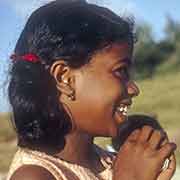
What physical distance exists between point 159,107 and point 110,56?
1096 inches

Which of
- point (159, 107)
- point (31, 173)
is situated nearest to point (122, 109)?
point (31, 173)

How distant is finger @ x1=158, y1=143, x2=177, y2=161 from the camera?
252 cm

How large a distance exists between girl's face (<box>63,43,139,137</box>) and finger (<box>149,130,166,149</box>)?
117 mm

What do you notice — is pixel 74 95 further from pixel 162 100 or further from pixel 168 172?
pixel 162 100

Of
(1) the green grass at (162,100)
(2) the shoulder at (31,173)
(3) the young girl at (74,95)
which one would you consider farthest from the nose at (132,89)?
(1) the green grass at (162,100)

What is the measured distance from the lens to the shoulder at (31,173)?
2357 millimetres

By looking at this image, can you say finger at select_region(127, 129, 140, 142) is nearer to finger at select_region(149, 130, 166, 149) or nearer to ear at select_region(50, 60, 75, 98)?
finger at select_region(149, 130, 166, 149)

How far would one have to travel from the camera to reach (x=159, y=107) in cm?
3025

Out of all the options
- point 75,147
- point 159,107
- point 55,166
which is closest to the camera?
point 55,166

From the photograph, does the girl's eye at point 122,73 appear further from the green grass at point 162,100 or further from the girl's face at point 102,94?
the green grass at point 162,100

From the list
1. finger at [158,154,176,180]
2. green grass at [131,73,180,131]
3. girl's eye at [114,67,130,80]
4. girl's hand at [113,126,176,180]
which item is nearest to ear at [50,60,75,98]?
girl's eye at [114,67,130,80]

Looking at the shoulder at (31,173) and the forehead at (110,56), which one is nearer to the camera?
the shoulder at (31,173)

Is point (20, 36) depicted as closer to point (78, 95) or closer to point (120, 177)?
point (78, 95)

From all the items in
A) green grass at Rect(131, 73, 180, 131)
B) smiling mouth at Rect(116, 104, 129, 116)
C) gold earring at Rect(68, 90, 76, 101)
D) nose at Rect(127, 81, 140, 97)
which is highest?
nose at Rect(127, 81, 140, 97)
